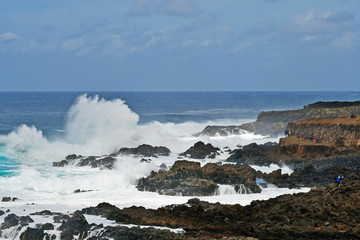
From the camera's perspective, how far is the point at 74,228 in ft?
45.1

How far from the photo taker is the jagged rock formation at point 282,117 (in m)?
46.4

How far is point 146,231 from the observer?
12852 millimetres

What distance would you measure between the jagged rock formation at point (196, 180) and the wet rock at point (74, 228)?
6.48 m

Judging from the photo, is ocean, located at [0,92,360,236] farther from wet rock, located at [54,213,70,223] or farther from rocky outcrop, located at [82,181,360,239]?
rocky outcrop, located at [82,181,360,239]

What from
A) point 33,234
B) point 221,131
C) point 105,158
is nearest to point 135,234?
point 33,234

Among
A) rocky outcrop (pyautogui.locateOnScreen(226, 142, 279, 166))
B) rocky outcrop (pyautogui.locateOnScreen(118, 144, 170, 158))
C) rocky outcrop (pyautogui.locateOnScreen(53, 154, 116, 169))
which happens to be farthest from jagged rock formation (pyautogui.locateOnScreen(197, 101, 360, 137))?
rocky outcrop (pyautogui.locateOnScreen(53, 154, 116, 169))

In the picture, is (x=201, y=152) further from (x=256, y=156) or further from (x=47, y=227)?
(x=47, y=227)

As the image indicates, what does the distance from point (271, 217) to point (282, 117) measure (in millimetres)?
37299

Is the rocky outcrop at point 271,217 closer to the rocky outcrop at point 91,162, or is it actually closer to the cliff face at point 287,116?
the rocky outcrop at point 91,162

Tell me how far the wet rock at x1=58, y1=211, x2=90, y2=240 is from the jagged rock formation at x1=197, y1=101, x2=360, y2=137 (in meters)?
32.2

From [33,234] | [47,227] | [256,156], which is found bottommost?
[33,234]

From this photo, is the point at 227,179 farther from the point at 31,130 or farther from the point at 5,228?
the point at 31,130

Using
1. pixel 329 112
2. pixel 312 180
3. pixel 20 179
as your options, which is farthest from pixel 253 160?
pixel 329 112

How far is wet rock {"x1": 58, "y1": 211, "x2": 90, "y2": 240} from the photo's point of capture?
1353 centimetres
